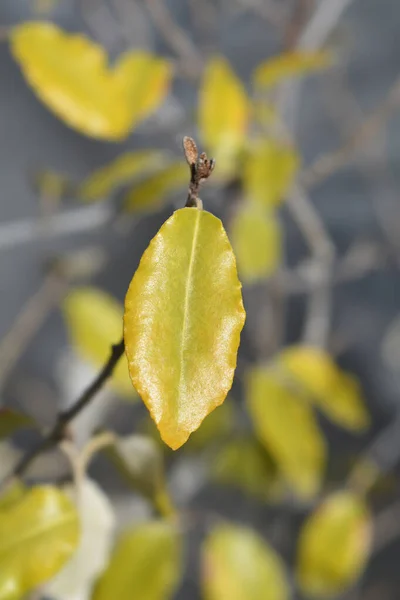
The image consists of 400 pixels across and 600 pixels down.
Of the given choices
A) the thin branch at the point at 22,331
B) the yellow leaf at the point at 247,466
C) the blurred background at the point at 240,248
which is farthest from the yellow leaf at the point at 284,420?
the thin branch at the point at 22,331

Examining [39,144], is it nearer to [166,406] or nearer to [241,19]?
[241,19]

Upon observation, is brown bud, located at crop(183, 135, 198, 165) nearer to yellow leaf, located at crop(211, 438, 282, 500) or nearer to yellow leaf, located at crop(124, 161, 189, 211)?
yellow leaf, located at crop(124, 161, 189, 211)

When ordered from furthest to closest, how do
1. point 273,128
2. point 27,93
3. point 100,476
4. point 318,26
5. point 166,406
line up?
point 27,93 < point 100,476 < point 318,26 < point 273,128 < point 166,406

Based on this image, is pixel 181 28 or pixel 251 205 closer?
pixel 251 205

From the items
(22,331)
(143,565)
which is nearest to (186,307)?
(143,565)

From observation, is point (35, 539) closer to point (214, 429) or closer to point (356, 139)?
point (356, 139)

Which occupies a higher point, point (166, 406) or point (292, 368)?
point (292, 368)

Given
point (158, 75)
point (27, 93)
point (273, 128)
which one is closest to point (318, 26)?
point (273, 128)

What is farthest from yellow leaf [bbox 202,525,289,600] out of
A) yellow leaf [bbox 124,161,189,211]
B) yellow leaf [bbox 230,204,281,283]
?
yellow leaf [bbox 124,161,189,211]
